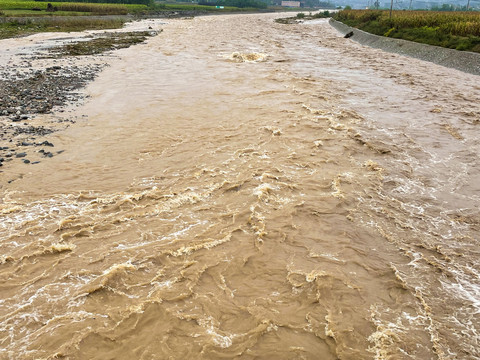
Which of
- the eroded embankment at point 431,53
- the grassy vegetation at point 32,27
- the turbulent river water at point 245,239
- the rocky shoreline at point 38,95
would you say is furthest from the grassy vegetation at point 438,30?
the grassy vegetation at point 32,27

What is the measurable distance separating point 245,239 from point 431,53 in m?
30.3

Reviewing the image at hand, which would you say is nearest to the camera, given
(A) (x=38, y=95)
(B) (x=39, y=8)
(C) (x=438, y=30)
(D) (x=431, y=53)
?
(A) (x=38, y=95)

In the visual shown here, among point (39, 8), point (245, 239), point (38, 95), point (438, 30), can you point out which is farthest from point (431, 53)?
point (39, 8)

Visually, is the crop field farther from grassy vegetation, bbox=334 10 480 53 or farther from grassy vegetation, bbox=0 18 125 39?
grassy vegetation, bbox=334 10 480 53

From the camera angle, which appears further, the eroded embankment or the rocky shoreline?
the eroded embankment

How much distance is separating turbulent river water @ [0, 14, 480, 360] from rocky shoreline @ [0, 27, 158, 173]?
2.90 feet

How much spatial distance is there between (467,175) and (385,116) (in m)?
5.99

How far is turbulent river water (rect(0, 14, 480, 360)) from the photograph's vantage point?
198 inches

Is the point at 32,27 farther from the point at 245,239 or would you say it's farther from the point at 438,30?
the point at 245,239

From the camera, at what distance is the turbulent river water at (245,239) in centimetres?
504

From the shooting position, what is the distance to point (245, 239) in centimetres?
717

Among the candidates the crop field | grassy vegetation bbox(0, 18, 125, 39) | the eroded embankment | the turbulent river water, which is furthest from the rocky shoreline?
the crop field

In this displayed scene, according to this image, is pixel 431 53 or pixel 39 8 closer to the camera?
pixel 431 53

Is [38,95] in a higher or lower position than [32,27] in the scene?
lower
